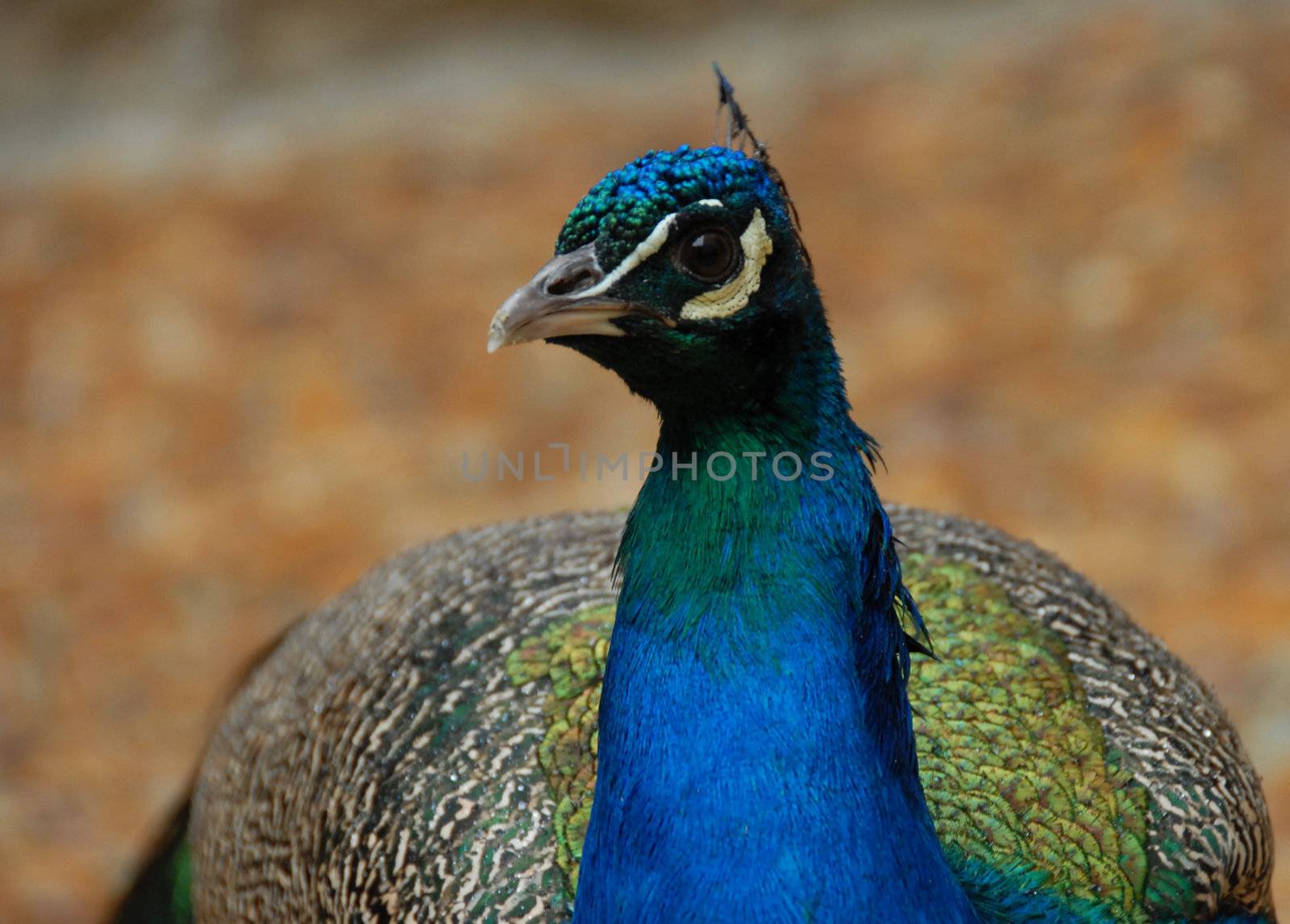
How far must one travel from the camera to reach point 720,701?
4.91 ft

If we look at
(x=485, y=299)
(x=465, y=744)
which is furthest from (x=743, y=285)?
(x=485, y=299)

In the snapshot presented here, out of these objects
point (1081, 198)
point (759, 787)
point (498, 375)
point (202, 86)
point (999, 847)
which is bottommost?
point (999, 847)

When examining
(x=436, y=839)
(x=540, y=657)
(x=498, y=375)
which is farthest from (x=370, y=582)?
(x=498, y=375)

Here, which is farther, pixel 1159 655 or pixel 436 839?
pixel 1159 655

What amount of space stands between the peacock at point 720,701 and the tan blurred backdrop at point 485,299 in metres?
1.42

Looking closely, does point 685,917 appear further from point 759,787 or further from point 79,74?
point 79,74

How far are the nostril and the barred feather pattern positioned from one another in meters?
0.71

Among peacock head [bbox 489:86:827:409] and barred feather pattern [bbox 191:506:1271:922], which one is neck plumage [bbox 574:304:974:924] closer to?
peacock head [bbox 489:86:827:409]

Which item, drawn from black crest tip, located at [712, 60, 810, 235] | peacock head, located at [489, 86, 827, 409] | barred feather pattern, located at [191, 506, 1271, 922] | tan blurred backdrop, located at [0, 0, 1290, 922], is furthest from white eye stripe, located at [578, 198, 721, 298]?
tan blurred backdrop, located at [0, 0, 1290, 922]

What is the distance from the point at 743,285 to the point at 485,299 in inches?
134

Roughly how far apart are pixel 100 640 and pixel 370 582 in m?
1.85

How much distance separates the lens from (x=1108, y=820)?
184cm

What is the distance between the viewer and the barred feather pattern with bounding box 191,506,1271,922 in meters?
1.86

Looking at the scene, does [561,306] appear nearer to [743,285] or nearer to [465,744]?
[743,285]
